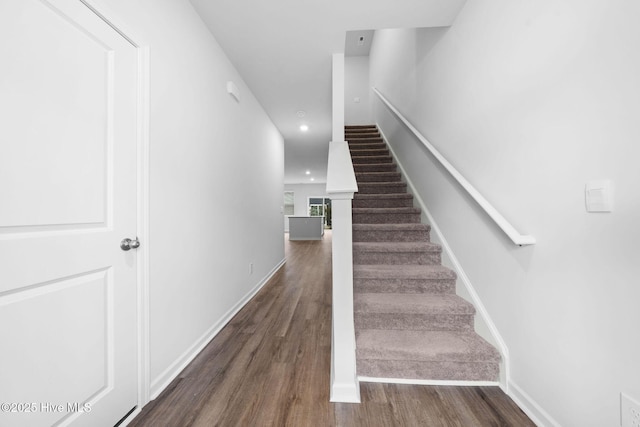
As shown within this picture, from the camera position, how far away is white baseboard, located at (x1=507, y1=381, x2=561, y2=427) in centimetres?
112

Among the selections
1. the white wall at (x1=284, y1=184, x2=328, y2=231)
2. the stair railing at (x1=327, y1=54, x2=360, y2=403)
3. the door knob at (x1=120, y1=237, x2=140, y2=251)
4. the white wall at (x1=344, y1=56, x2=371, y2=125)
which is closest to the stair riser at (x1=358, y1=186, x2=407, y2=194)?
the stair railing at (x1=327, y1=54, x2=360, y2=403)

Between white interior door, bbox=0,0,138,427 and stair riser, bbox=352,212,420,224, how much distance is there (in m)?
2.05

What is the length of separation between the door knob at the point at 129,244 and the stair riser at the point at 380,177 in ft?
8.76

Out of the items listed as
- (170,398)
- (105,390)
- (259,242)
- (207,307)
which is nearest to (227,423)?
(170,398)

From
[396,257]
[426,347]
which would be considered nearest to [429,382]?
[426,347]

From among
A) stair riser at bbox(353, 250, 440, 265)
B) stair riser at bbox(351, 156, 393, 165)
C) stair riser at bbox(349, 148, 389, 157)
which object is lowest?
stair riser at bbox(353, 250, 440, 265)

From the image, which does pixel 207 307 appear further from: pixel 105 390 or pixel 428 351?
pixel 428 351

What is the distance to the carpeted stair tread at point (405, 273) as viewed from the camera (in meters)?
1.95

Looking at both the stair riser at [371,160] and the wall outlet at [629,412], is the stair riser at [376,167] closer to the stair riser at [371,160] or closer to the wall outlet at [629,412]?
the stair riser at [371,160]

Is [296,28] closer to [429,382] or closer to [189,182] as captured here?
[189,182]

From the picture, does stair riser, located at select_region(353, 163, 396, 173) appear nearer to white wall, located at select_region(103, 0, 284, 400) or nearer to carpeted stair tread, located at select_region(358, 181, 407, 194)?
carpeted stair tread, located at select_region(358, 181, 407, 194)

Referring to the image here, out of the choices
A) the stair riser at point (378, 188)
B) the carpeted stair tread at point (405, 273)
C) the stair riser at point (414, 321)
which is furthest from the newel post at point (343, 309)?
the stair riser at point (378, 188)

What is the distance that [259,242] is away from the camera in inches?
130

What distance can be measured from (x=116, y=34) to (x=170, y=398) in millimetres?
1850
